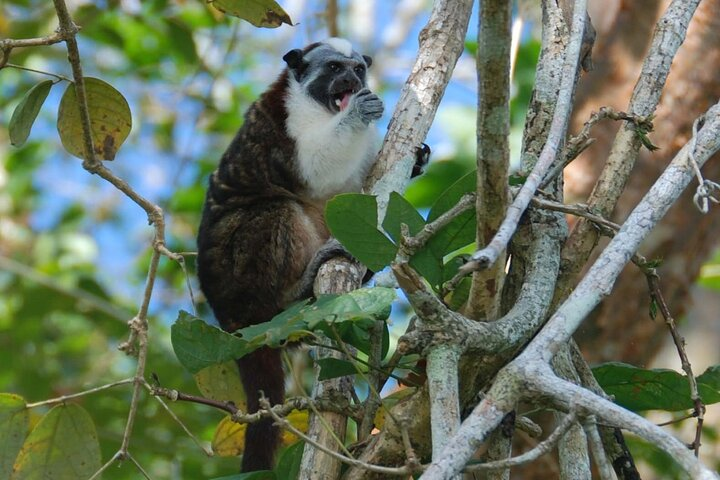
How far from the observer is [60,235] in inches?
301

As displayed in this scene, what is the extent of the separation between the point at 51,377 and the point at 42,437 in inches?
121

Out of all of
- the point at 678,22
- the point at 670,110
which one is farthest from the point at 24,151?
the point at 678,22

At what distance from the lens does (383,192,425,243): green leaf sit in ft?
6.94

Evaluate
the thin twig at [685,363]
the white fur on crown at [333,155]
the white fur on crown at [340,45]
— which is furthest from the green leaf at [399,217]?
the white fur on crown at [340,45]

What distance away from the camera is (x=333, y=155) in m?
4.45

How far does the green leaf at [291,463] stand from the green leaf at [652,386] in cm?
77

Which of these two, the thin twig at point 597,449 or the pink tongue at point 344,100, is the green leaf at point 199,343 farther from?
the pink tongue at point 344,100

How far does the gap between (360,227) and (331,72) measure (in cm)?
309

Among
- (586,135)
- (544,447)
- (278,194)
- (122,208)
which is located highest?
(122,208)

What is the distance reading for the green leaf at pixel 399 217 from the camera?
6.94 ft

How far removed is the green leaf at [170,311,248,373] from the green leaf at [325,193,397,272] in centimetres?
34

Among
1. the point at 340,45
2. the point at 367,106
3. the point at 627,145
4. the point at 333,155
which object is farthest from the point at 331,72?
the point at 627,145

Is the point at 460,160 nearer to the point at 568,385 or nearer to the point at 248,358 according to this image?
the point at 248,358

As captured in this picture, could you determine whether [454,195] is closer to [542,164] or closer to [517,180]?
[517,180]
